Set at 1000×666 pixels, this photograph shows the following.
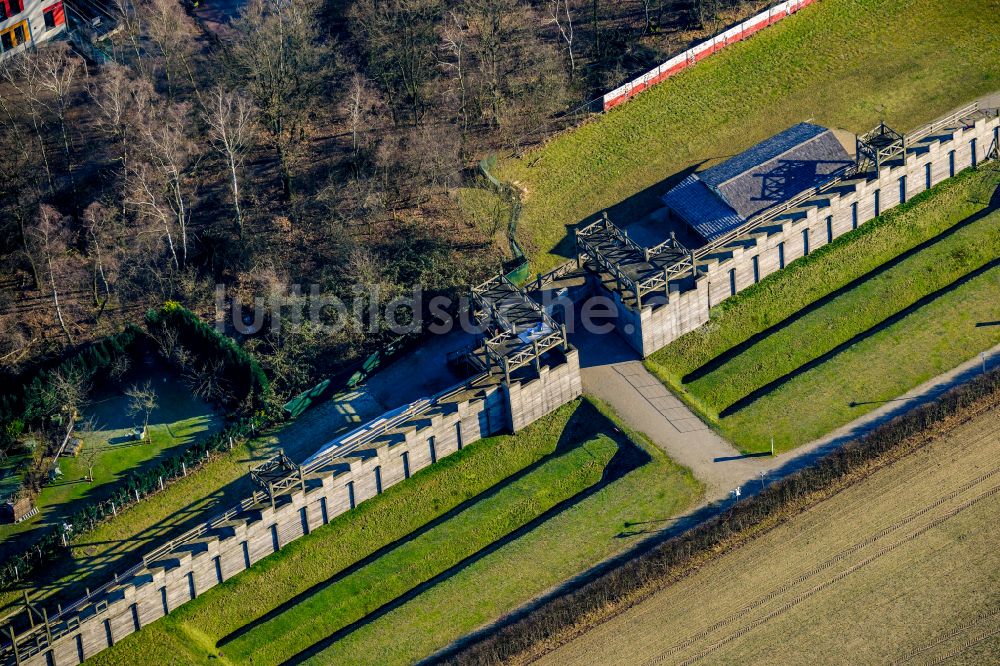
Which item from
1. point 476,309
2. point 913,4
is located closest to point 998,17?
point 913,4

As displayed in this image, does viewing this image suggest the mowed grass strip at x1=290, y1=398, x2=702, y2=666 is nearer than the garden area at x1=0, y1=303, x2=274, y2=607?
Yes

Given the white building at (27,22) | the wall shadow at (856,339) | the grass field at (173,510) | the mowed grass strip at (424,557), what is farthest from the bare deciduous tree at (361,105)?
the wall shadow at (856,339)

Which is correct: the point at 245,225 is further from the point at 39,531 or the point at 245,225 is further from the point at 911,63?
the point at 911,63

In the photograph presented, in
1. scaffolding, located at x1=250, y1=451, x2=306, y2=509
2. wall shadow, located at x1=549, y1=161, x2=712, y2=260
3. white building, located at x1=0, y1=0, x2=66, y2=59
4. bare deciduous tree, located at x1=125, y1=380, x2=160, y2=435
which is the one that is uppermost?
white building, located at x1=0, y1=0, x2=66, y2=59

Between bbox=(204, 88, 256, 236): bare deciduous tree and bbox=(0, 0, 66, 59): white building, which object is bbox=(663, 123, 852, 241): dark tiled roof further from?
bbox=(0, 0, 66, 59): white building

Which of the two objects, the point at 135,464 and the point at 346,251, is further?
the point at 346,251

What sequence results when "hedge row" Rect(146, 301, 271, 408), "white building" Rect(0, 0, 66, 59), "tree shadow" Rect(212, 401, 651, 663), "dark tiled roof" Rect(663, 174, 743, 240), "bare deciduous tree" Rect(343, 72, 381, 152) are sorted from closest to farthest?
"tree shadow" Rect(212, 401, 651, 663)
"hedge row" Rect(146, 301, 271, 408)
"dark tiled roof" Rect(663, 174, 743, 240)
"bare deciduous tree" Rect(343, 72, 381, 152)
"white building" Rect(0, 0, 66, 59)

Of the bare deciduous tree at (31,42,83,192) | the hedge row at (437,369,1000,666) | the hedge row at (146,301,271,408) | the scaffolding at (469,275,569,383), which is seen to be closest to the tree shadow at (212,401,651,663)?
the scaffolding at (469,275,569,383)
